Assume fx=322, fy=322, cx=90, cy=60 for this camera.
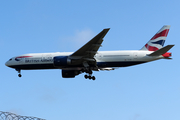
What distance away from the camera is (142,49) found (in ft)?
124

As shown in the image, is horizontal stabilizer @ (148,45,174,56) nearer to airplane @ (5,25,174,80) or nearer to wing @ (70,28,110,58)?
airplane @ (5,25,174,80)

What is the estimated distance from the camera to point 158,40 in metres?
38.4

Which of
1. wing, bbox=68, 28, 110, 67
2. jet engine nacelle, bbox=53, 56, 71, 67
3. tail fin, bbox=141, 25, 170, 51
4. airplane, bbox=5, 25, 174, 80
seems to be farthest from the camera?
tail fin, bbox=141, 25, 170, 51

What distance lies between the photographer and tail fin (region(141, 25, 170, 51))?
124 ft

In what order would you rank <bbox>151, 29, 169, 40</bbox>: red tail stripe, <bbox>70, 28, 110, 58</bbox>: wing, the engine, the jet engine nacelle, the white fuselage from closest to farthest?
<bbox>70, 28, 110, 58</bbox>: wing, the jet engine nacelle, the white fuselage, <bbox>151, 29, 169, 40</bbox>: red tail stripe, the engine

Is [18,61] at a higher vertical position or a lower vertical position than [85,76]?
higher

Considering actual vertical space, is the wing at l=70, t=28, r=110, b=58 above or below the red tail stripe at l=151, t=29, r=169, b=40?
below

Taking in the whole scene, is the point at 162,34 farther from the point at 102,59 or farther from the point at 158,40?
the point at 102,59

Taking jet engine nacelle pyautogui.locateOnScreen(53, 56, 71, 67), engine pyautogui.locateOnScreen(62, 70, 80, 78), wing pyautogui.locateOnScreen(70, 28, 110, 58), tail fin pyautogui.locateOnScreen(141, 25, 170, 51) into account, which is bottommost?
engine pyautogui.locateOnScreen(62, 70, 80, 78)

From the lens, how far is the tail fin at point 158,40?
37.9m

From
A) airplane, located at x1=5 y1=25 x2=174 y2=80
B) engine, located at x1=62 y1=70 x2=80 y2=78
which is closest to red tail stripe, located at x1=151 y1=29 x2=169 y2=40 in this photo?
airplane, located at x1=5 y1=25 x2=174 y2=80

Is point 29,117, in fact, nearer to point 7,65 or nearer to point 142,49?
point 7,65

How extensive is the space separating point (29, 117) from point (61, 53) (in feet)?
38.8

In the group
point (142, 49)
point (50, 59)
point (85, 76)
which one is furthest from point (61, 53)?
point (142, 49)
